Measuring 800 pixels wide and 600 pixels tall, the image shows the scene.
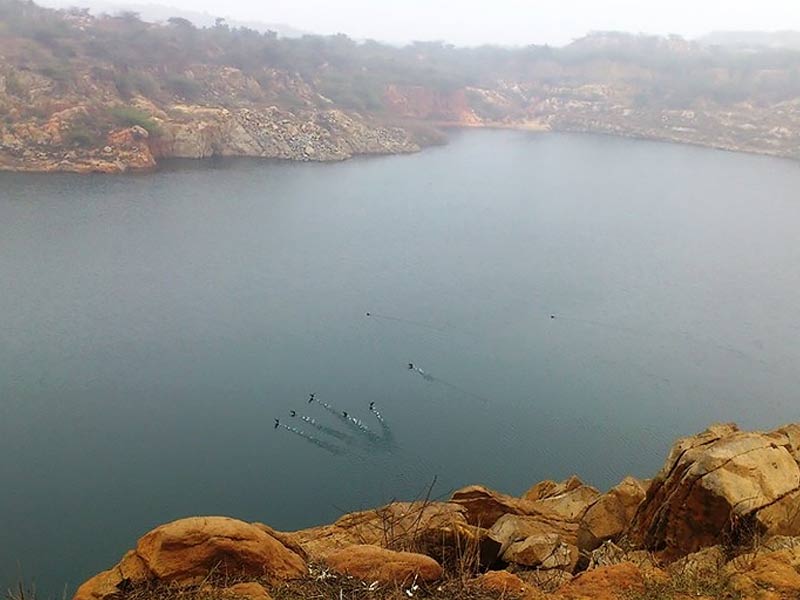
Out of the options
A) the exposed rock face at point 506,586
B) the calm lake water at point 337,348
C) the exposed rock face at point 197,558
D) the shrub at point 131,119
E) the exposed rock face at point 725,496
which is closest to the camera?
the exposed rock face at point 506,586

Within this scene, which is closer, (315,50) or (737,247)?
(737,247)

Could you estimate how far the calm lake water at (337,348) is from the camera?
50.1 ft

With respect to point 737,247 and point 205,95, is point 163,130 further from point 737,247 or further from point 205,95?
point 737,247

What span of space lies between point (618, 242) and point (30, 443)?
2971cm

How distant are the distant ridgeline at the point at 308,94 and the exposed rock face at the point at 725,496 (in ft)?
149

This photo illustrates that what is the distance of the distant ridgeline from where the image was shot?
47.6 m

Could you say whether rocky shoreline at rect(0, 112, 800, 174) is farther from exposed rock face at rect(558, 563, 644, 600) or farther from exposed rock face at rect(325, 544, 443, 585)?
exposed rock face at rect(558, 563, 644, 600)

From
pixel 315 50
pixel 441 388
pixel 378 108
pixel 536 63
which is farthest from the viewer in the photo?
pixel 536 63

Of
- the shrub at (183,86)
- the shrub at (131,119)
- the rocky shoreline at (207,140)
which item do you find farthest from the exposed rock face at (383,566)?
the shrub at (183,86)

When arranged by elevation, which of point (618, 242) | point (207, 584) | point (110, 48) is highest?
point (110, 48)

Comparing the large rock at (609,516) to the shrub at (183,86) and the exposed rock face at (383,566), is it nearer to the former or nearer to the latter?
the exposed rock face at (383,566)

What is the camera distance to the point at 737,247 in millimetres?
35906

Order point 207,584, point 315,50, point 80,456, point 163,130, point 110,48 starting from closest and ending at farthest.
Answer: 1. point 207,584
2. point 80,456
3. point 163,130
4. point 110,48
5. point 315,50

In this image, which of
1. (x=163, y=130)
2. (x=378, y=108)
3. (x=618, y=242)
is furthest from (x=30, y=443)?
(x=378, y=108)
